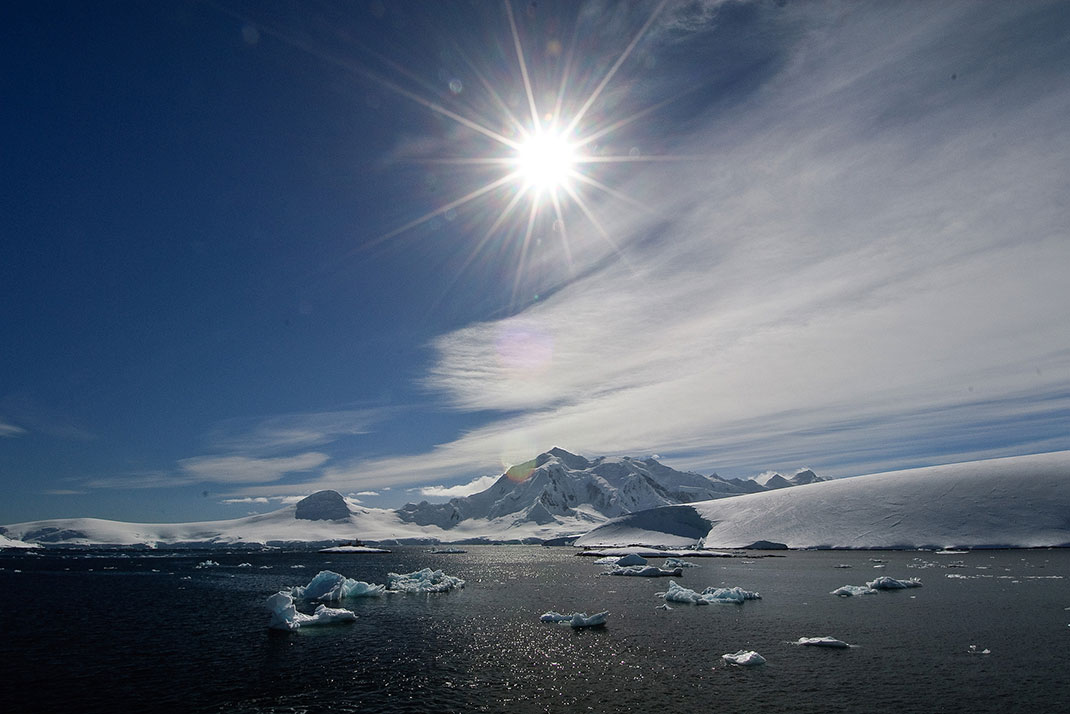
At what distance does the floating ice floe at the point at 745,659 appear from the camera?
29.1 metres

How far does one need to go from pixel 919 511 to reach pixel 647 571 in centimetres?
7897

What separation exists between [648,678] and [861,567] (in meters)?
76.5

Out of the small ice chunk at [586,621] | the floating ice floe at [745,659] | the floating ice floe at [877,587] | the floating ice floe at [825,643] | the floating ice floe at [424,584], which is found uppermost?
the floating ice floe at [424,584]

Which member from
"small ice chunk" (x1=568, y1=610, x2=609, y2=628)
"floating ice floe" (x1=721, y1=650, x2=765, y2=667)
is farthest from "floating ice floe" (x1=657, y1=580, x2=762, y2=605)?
"floating ice floe" (x1=721, y1=650, x2=765, y2=667)

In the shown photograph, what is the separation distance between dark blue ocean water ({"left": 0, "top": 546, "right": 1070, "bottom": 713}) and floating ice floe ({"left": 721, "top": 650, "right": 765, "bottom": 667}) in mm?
1052

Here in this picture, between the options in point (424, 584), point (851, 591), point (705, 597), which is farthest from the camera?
point (424, 584)

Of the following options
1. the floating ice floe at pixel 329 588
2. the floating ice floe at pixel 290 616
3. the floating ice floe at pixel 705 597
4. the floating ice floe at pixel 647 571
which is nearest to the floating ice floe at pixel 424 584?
the floating ice floe at pixel 329 588

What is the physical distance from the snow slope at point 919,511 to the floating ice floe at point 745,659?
4185 inches

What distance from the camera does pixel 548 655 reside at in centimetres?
3219

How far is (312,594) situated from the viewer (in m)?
59.2

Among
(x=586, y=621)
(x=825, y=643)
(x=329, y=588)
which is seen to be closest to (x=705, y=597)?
(x=586, y=621)

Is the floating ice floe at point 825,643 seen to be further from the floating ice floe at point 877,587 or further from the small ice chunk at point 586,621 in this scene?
the floating ice floe at point 877,587

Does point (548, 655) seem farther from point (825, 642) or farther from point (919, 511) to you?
point (919, 511)

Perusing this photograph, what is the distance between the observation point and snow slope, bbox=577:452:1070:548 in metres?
111
